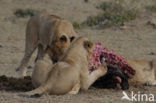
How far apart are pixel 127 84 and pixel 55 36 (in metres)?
2.05

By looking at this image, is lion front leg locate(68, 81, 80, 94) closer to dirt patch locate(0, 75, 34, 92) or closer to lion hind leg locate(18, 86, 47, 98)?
lion hind leg locate(18, 86, 47, 98)

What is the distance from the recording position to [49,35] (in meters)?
9.20

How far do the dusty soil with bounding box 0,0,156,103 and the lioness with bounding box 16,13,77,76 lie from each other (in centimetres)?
78

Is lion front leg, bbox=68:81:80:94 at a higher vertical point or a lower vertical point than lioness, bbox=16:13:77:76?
lower

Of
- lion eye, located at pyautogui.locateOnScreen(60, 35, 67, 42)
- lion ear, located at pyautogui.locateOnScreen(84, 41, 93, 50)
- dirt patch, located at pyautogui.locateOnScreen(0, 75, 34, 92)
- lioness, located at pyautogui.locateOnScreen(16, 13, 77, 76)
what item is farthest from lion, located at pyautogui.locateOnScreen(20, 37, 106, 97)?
lion eye, located at pyautogui.locateOnScreen(60, 35, 67, 42)

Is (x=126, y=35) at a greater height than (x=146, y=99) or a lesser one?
lesser

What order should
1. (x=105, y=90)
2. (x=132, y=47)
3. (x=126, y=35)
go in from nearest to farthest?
1. (x=105, y=90)
2. (x=132, y=47)
3. (x=126, y=35)

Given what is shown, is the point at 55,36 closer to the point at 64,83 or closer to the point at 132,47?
the point at 64,83

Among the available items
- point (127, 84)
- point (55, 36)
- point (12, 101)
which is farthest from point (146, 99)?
point (55, 36)

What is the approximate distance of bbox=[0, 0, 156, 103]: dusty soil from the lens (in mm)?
6324

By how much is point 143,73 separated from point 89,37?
7872mm

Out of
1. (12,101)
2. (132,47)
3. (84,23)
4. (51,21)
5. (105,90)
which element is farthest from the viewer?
(84,23)

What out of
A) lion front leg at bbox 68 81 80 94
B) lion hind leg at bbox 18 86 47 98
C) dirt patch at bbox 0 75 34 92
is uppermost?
lion hind leg at bbox 18 86 47 98

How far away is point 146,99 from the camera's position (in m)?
6.45
